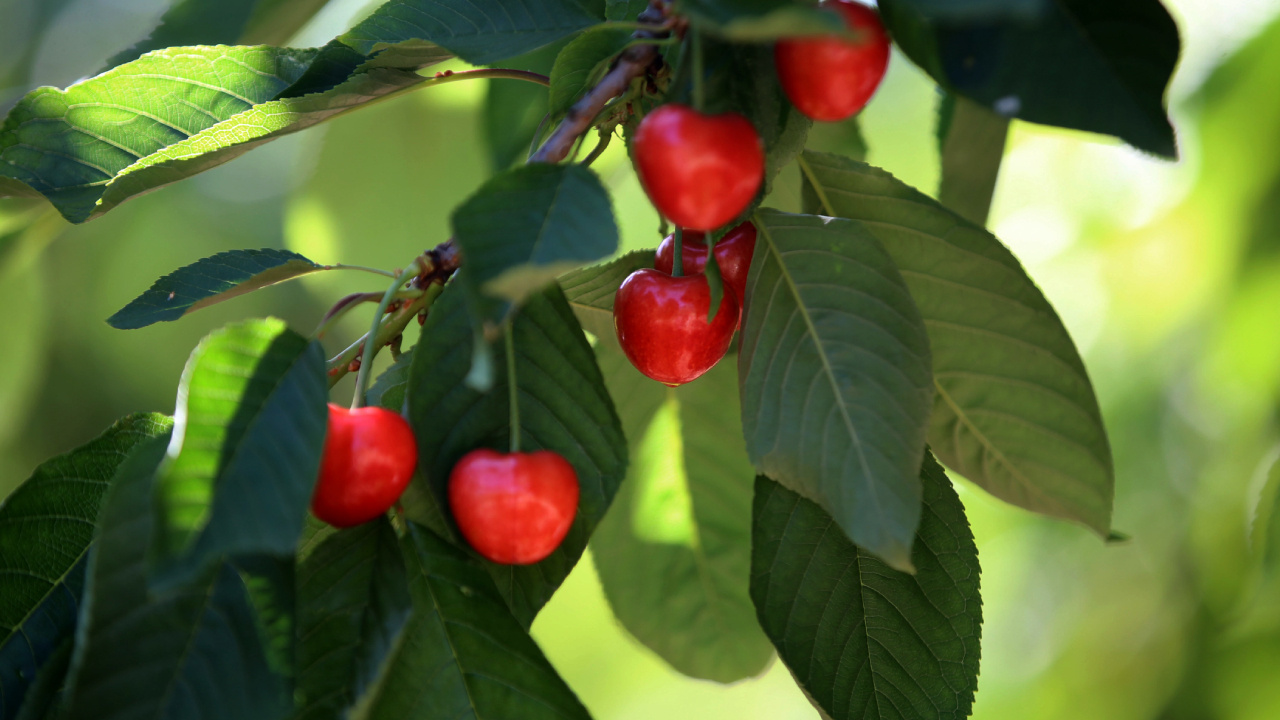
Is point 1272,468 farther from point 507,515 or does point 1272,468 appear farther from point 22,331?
point 22,331

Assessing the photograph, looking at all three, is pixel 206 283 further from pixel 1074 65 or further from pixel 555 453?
pixel 1074 65

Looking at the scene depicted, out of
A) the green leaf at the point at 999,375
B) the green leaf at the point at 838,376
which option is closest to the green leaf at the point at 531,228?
the green leaf at the point at 838,376

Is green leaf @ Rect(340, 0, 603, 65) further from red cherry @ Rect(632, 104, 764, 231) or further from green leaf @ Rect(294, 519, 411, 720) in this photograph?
green leaf @ Rect(294, 519, 411, 720)

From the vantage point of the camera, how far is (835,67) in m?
0.36

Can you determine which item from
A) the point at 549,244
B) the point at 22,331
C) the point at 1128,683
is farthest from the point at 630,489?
the point at 1128,683

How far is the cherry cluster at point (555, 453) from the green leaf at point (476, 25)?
0.11 meters

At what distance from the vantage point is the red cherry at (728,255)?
0.49 metres

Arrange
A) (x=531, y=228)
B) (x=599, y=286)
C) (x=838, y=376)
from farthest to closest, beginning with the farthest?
(x=599, y=286), (x=838, y=376), (x=531, y=228)

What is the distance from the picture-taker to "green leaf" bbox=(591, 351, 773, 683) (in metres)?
0.74

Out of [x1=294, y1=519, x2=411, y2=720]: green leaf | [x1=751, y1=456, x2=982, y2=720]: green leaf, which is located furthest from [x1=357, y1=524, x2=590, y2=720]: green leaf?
[x1=751, y1=456, x2=982, y2=720]: green leaf

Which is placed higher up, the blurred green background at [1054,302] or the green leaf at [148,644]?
the green leaf at [148,644]

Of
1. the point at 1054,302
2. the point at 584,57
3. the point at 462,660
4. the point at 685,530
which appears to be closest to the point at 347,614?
the point at 462,660

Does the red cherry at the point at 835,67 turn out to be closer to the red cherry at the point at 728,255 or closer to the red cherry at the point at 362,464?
the red cherry at the point at 728,255

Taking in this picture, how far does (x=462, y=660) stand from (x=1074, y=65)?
362 millimetres
